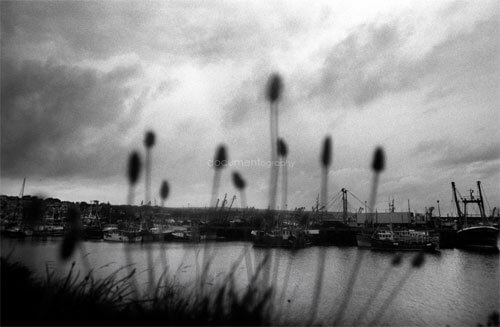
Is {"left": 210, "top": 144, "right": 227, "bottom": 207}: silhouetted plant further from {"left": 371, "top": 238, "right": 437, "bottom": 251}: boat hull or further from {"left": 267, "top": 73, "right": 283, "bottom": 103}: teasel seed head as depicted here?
{"left": 371, "top": 238, "right": 437, "bottom": 251}: boat hull

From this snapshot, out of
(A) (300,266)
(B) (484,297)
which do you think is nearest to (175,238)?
(A) (300,266)

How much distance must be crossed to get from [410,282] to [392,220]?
89935 millimetres

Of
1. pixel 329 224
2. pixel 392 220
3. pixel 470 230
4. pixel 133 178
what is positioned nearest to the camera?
pixel 133 178

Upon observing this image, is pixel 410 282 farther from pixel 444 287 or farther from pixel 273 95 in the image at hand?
pixel 273 95

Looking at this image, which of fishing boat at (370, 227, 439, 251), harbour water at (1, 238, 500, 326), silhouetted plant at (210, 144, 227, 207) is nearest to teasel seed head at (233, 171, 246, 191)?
silhouetted plant at (210, 144, 227, 207)

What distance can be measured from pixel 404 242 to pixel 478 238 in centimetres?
2038

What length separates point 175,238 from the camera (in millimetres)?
83500

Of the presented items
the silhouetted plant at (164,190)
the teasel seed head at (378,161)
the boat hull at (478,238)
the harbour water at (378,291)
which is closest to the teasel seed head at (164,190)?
the silhouetted plant at (164,190)

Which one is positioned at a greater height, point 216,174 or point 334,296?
point 216,174

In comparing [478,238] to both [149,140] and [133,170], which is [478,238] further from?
[133,170]

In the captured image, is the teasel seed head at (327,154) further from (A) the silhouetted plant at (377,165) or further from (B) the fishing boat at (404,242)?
(B) the fishing boat at (404,242)

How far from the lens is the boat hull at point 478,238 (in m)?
68.4

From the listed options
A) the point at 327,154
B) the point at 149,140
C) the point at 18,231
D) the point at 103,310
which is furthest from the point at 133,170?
the point at 18,231

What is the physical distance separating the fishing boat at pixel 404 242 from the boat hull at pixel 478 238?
1134cm
